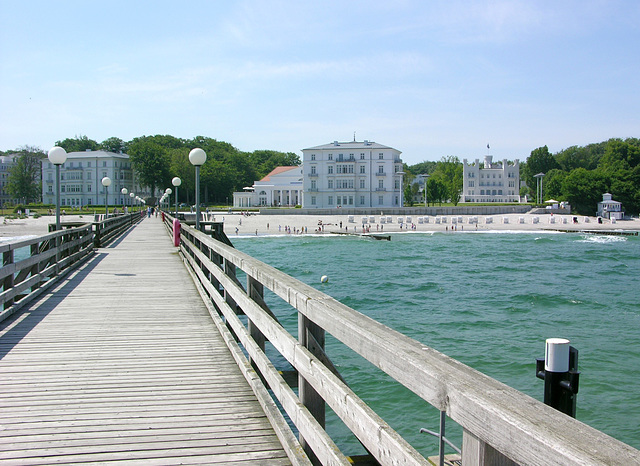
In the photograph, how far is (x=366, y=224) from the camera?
248ft

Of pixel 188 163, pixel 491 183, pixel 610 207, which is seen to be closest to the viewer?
pixel 610 207

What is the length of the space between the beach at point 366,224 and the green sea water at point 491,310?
18.1 m

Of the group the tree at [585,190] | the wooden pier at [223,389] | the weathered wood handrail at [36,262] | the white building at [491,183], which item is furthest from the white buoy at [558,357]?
the white building at [491,183]

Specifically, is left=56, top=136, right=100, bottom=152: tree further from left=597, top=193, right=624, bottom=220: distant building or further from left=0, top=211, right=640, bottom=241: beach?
left=597, top=193, right=624, bottom=220: distant building

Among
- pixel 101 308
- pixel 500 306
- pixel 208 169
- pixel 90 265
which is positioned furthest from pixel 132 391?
pixel 208 169

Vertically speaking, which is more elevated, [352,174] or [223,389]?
[352,174]

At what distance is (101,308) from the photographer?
8633 mm

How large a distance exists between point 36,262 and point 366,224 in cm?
6695

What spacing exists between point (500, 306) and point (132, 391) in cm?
1981

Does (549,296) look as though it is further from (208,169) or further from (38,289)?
(208,169)

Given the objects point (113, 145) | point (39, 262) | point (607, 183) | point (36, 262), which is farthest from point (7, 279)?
point (113, 145)

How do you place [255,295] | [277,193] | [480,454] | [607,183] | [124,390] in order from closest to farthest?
[480,454]
[124,390]
[255,295]
[607,183]
[277,193]

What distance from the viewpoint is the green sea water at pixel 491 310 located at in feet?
36.8

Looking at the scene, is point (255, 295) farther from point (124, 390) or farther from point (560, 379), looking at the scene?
point (560, 379)
